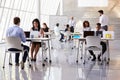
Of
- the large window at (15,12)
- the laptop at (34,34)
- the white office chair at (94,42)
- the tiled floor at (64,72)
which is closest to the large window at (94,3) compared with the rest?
the large window at (15,12)

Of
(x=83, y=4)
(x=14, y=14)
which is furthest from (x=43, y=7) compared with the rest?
(x=14, y=14)

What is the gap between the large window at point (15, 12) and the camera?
1663 centimetres

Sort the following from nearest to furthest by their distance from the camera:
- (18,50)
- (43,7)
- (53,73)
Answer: (53,73), (18,50), (43,7)

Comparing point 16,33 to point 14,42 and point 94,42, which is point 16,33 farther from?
point 94,42

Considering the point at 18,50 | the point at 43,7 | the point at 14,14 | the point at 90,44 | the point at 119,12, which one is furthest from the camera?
the point at 43,7

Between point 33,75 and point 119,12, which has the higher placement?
point 119,12

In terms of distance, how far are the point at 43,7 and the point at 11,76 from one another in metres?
20.3

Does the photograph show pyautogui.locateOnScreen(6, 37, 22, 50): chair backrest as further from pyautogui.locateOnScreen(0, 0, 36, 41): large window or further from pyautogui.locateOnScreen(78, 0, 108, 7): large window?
pyautogui.locateOnScreen(78, 0, 108, 7): large window

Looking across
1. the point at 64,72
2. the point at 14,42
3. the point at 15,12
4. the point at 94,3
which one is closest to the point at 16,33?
the point at 14,42

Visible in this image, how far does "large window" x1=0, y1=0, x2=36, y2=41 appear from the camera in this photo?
16.6 metres

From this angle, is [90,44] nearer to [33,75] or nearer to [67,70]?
[67,70]

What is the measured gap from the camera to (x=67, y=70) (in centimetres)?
776

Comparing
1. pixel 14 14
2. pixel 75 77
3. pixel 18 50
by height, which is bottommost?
pixel 75 77

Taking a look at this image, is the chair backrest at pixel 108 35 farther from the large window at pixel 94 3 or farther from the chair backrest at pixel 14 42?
the large window at pixel 94 3
